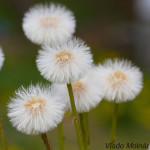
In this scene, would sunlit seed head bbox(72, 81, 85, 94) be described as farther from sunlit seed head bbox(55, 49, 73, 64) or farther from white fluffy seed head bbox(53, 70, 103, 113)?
sunlit seed head bbox(55, 49, 73, 64)

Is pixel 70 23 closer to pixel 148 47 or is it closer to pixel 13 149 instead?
pixel 13 149

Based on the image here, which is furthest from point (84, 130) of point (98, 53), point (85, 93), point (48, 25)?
point (98, 53)

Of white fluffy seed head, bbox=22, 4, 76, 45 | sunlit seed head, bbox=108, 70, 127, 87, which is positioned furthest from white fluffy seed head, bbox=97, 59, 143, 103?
white fluffy seed head, bbox=22, 4, 76, 45

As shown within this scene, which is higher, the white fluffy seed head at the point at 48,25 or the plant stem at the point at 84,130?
the white fluffy seed head at the point at 48,25

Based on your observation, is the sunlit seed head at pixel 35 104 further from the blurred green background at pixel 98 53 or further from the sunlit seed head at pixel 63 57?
the blurred green background at pixel 98 53

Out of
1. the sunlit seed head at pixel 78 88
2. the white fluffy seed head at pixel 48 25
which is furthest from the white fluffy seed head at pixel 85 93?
the white fluffy seed head at pixel 48 25

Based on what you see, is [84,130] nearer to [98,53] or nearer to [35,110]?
[35,110]
